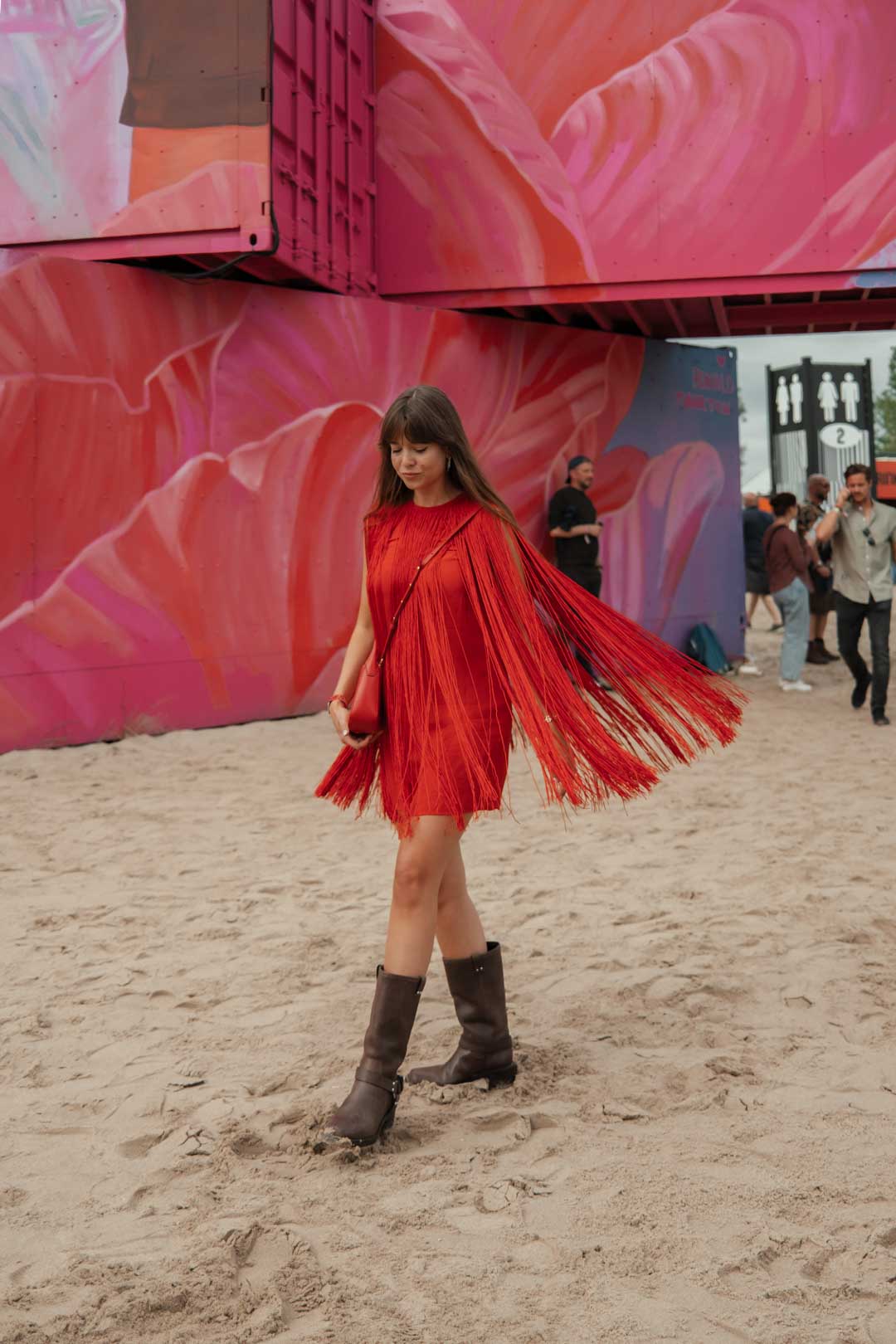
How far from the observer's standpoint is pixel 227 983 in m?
3.63

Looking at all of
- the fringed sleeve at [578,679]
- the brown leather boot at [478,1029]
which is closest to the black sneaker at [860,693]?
the fringed sleeve at [578,679]

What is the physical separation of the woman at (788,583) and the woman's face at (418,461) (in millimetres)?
7799

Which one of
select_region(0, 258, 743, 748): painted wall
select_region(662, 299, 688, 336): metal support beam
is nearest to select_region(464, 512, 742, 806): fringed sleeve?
select_region(0, 258, 743, 748): painted wall

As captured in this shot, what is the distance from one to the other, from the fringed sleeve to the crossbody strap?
0.08ft

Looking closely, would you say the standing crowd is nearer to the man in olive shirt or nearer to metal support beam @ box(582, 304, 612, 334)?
the man in olive shirt

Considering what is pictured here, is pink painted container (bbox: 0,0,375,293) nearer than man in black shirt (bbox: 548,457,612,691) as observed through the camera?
Yes

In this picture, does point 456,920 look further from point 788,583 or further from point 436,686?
point 788,583

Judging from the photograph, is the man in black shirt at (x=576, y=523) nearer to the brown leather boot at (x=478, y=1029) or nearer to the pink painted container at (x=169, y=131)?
the pink painted container at (x=169, y=131)

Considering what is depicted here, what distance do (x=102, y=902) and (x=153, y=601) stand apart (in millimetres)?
3333

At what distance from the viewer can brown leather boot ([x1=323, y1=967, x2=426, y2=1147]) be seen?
2551 millimetres

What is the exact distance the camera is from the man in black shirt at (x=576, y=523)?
9312 millimetres

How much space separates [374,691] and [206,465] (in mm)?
5376

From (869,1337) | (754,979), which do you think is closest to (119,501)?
(754,979)

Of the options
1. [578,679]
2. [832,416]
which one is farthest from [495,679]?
[832,416]
